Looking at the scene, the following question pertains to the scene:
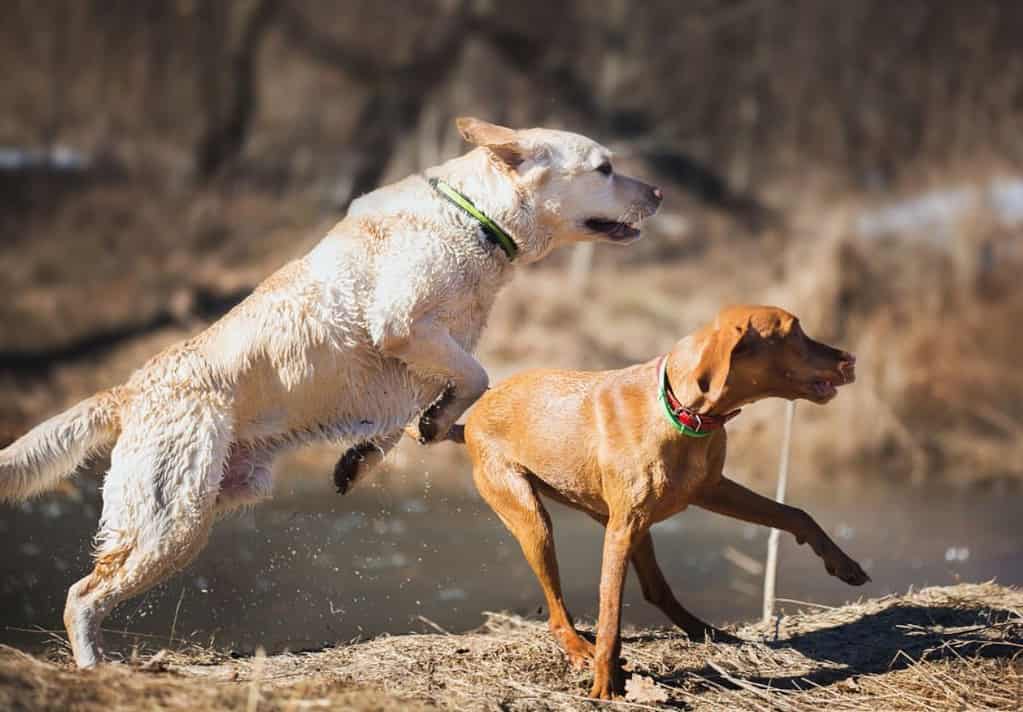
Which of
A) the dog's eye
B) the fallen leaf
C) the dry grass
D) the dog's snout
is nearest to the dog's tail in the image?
the dry grass

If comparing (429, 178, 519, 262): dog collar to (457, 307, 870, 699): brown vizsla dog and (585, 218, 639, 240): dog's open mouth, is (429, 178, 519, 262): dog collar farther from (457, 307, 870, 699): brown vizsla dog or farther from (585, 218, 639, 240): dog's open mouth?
(457, 307, 870, 699): brown vizsla dog

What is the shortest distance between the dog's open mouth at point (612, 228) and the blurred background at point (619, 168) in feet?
18.3

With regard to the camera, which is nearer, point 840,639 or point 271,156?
point 840,639

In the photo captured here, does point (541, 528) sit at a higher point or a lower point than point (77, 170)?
lower

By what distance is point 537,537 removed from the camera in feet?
15.7

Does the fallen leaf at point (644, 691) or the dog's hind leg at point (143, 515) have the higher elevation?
the dog's hind leg at point (143, 515)

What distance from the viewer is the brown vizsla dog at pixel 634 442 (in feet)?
13.9

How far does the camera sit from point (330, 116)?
56.9 ft

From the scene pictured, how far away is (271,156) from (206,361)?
12864 millimetres

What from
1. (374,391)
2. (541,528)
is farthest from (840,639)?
(374,391)

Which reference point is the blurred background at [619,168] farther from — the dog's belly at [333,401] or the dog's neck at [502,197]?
the dog's neck at [502,197]

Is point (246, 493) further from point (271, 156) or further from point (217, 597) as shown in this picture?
point (271, 156)

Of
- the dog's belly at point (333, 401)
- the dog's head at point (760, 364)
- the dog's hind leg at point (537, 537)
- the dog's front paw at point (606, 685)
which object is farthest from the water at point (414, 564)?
the dog's head at point (760, 364)

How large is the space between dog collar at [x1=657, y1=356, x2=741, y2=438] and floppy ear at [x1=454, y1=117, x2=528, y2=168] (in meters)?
1.30
